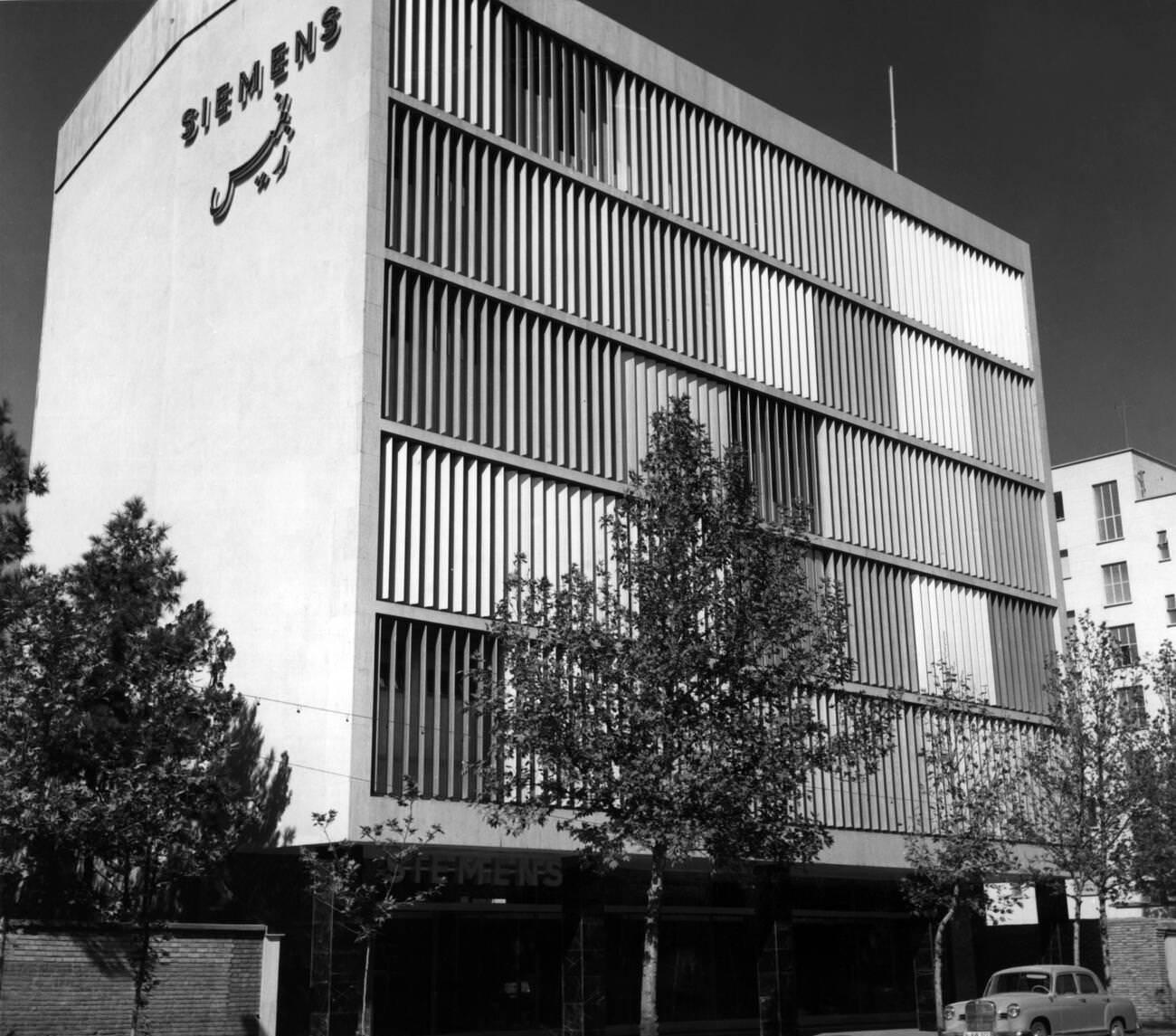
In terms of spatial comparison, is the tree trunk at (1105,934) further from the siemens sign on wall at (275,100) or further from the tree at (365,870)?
the siemens sign on wall at (275,100)

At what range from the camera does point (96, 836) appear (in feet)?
90.7

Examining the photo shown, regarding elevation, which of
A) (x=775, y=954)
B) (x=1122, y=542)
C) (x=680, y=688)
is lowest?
(x=775, y=954)

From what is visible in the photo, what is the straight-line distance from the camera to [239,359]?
3741 cm

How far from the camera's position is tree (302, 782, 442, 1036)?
29.1 m

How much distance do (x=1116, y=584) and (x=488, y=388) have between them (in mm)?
46708

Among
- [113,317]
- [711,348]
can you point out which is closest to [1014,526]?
[711,348]

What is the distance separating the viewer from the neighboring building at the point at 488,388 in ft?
111

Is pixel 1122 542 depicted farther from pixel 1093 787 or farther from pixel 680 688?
pixel 680 688

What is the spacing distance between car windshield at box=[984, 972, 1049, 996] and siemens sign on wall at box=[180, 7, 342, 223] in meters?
25.5

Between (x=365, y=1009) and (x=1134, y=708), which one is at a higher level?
(x=1134, y=708)

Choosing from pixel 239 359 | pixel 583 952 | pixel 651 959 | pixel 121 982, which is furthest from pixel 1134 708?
pixel 121 982

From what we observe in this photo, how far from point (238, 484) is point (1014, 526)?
86.9 feet

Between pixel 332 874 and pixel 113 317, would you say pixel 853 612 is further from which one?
pixel 113 317

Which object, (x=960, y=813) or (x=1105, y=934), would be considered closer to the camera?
(x=960, y=813)
